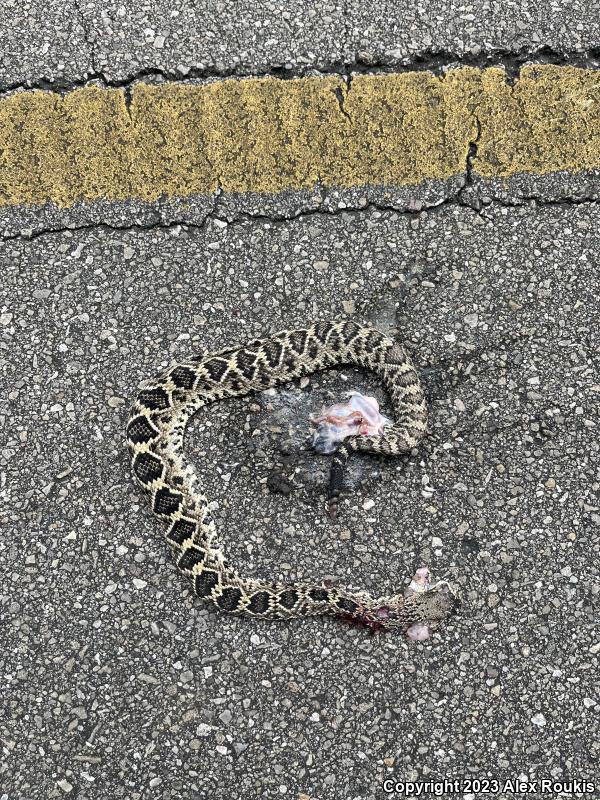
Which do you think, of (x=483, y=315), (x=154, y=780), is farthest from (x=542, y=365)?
(x=154, y=780)

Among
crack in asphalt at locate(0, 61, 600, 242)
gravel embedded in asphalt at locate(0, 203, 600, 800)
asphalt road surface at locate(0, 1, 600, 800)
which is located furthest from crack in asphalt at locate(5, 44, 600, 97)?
gravel embedded in asphalt at locate(0, 203, 600, 800)

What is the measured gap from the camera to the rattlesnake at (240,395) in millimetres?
4055

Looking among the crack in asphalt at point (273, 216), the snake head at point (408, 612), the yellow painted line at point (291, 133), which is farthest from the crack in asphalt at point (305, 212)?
the snake head at point (408, 612)

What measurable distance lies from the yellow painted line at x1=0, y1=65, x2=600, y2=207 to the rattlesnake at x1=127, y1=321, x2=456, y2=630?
3.17 ft

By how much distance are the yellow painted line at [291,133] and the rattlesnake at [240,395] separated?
0.97 meters

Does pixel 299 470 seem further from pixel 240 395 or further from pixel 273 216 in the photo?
pixel 273 216

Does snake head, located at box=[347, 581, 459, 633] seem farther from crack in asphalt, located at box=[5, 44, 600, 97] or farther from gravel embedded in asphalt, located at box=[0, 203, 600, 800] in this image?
crack in asphalt, located at box=[5, 44, 600, 97]

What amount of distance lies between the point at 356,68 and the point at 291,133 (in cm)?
53

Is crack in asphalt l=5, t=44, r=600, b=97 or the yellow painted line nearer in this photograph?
the yellow painted line

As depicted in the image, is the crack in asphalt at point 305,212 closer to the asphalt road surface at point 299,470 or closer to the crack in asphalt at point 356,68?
the asphalt road surface at point 299,470

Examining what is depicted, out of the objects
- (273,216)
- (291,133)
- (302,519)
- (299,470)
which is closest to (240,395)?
(299,470)

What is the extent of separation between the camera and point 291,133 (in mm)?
5094

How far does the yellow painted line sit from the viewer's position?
16.5 feet

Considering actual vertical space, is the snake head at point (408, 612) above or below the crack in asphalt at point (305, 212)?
below
